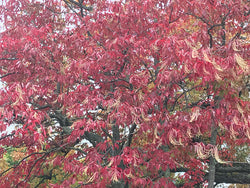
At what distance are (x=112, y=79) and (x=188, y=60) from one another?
2.42 metres

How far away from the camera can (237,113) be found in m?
4.27

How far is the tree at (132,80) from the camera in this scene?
169 inches

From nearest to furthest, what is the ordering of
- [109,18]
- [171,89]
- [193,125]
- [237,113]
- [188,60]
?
[188,60] → [237,113] → [193,125] → [171,89] → [109,18]

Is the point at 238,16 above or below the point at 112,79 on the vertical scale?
above

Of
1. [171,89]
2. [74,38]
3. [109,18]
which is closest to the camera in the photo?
[171,89]

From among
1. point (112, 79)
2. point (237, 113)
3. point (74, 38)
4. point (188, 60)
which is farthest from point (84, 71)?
point (237, 113)

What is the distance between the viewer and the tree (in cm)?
430

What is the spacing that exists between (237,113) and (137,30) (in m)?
2.69

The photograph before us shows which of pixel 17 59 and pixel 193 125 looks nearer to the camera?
pixel 193 125

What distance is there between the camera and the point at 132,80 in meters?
5.35

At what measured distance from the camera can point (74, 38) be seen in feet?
20.5

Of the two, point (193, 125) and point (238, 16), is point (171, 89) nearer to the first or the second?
point (193, 125)

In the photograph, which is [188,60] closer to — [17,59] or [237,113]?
[237,113]

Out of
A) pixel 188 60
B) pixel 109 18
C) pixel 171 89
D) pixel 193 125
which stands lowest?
pixel 193 125
